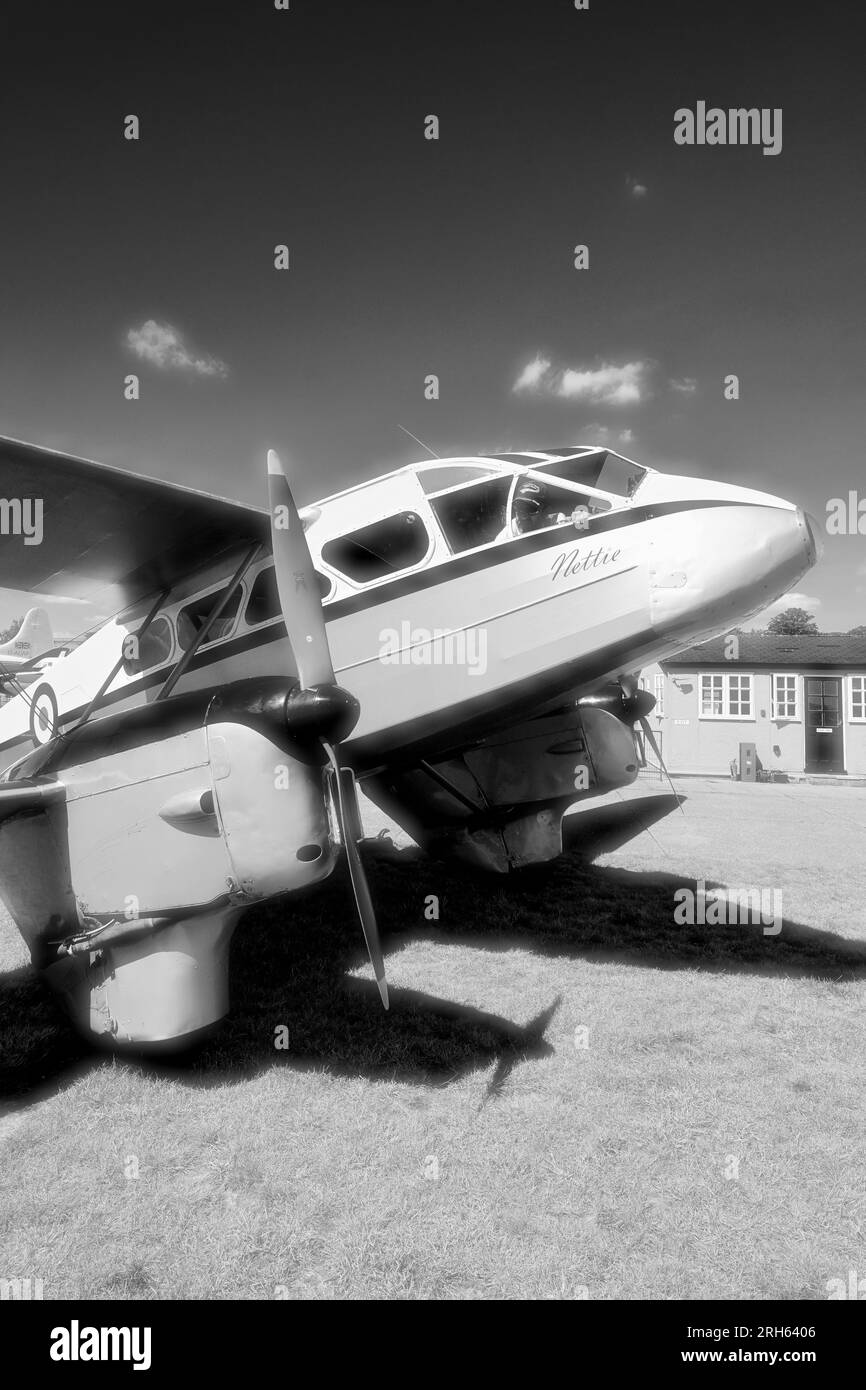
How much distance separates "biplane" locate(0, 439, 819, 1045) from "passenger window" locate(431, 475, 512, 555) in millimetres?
21

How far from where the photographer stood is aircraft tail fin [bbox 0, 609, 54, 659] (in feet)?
47.1

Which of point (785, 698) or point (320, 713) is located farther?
point (785, 698)

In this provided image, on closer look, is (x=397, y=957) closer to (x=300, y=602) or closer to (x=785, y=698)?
(x=300, y=602)

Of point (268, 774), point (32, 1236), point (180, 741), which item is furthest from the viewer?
point (180, 741)

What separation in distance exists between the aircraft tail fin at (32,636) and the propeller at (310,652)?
11.3 meters

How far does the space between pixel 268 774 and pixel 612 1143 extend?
11.5 ft

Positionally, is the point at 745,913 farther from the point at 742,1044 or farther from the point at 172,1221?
the point at 172,1221

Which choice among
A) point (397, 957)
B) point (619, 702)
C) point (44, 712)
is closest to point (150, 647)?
point (44, 712)

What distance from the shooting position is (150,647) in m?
7.94

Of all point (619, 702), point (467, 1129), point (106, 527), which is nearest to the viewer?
point (467, 1129)

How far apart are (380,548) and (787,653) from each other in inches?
1180
